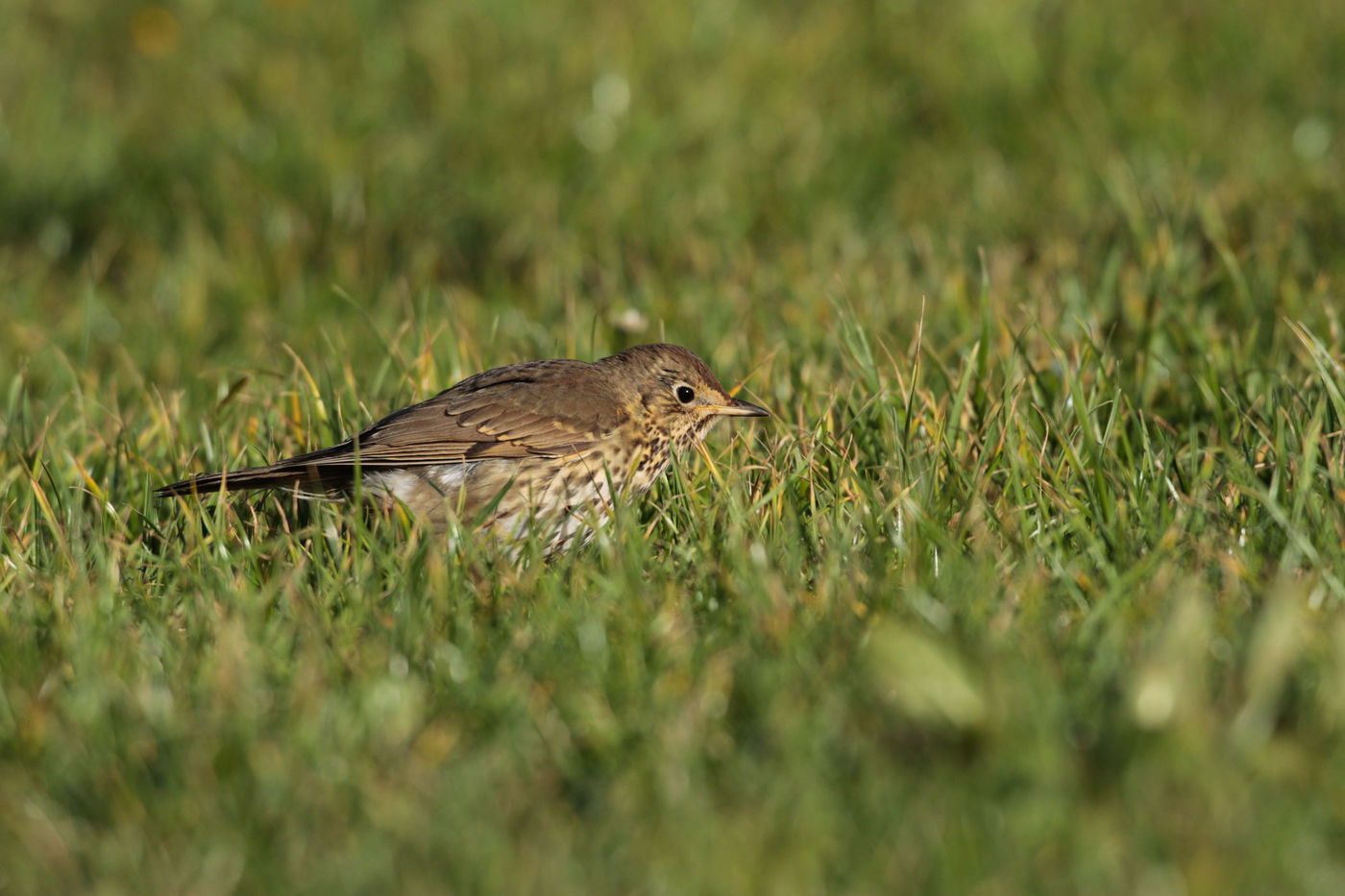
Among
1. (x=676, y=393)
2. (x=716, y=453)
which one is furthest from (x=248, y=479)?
(x=716, y=453)

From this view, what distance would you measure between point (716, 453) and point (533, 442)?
631 millimetres

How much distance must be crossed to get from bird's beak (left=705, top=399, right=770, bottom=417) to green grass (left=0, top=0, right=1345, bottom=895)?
11cm

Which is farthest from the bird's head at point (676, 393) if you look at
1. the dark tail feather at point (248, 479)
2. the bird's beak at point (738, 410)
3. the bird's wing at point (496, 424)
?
the dark tail feather at point (248, 479)

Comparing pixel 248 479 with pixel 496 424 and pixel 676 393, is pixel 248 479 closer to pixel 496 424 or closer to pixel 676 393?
pixel 496 424

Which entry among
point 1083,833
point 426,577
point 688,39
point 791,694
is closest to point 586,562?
point 426,577

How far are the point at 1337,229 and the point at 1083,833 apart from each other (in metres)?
4.77

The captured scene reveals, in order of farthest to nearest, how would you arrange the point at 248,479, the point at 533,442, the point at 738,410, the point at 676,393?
1. the point at 676,393
2. the point at 738,410
3. the point at 533,442
4. the point at 248,479

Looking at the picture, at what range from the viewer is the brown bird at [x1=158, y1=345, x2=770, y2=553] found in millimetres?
4504

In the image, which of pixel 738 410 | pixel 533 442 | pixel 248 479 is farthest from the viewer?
pixel 738 410

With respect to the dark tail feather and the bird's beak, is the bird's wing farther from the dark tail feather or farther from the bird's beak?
the bird's beak

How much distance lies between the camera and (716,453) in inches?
193

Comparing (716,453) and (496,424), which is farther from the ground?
(496,424)

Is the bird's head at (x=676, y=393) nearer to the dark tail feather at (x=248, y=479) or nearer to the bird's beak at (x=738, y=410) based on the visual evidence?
the bird's beak at (x=738, y=410)

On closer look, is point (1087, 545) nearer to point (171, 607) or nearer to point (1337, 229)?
point (171, 607)
